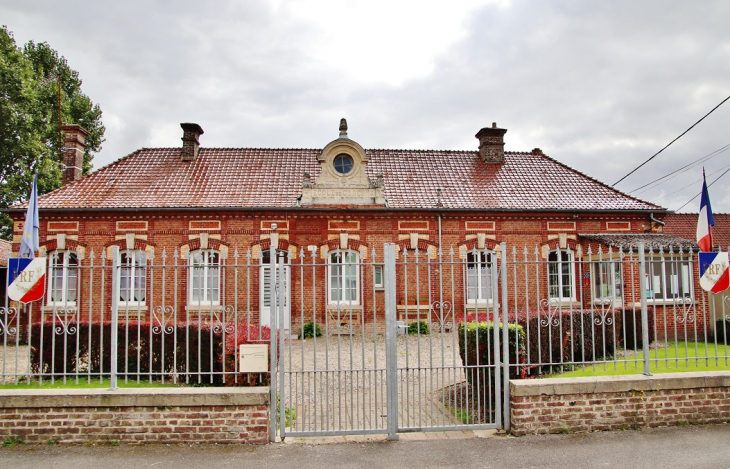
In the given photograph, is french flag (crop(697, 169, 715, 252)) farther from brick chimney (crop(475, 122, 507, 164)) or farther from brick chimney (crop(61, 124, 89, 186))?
brick chimney (crop(61, 124, 89, 186))

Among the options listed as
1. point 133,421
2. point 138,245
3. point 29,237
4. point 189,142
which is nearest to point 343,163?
point 189,142

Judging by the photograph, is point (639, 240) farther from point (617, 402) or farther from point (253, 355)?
point (253, 355)

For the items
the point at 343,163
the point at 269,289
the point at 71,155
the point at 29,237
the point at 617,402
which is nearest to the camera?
the point at 617,402

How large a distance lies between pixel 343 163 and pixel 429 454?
12.6 meters

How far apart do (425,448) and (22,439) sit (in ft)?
15.0

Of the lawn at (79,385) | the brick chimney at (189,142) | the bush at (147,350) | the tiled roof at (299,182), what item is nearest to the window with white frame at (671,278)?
the tiled roof at (299,182)

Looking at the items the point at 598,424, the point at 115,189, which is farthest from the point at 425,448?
the point at 115,189

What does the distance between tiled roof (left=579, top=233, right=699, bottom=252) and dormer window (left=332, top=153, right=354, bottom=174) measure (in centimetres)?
844

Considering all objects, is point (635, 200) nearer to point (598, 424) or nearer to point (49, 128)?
point (598, 424)

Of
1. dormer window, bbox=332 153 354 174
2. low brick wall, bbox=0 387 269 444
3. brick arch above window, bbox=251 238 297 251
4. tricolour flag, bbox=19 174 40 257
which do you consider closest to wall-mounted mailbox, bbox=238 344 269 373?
low brick wall, bbox=0 387 269 444

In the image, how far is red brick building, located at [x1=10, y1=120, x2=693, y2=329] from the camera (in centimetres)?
1617

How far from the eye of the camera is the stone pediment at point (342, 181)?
16672 mm

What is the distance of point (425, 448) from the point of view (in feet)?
18.4

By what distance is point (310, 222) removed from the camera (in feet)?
54.7
